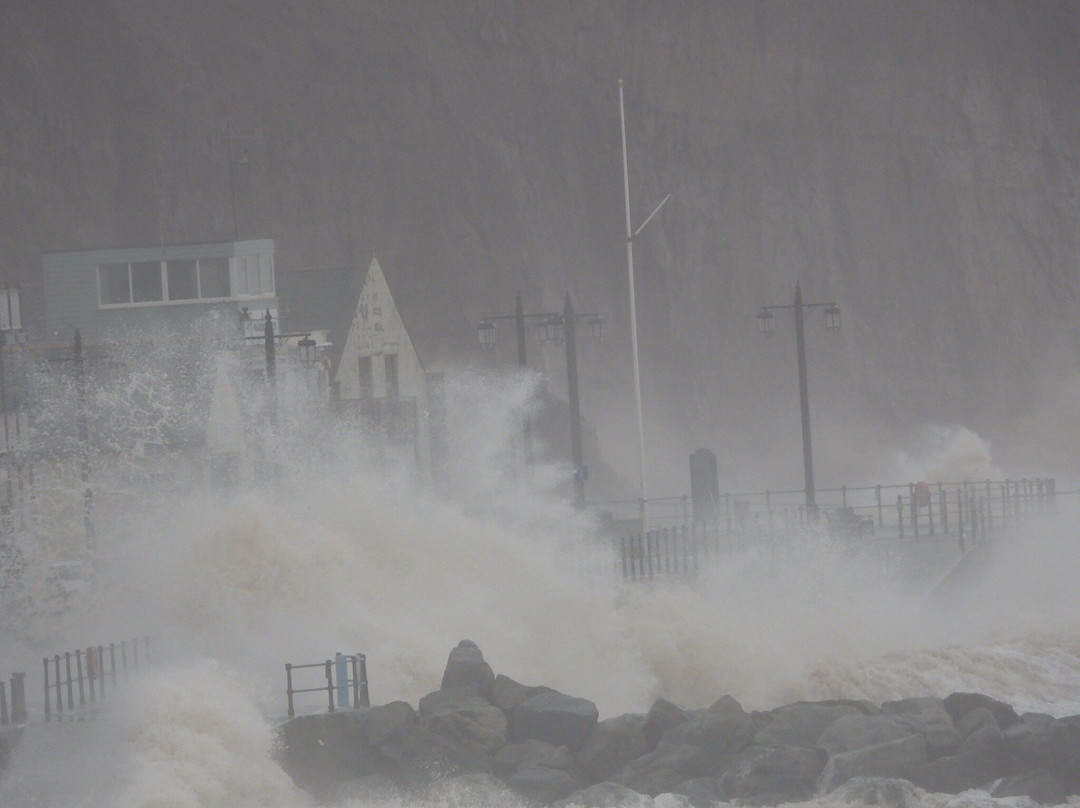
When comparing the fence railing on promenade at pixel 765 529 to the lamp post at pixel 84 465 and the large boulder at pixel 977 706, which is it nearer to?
the large boulder at pixel 977 706

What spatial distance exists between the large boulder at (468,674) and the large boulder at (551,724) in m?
0.71

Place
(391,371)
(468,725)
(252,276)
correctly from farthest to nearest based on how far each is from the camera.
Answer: (391,371), (252,276), (468,725)

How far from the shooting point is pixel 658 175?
57.8m

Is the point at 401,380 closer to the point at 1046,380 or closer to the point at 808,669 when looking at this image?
the point at 808,669

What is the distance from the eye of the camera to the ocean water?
18297 mm

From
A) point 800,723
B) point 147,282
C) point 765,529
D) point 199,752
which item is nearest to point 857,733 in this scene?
point 800,723

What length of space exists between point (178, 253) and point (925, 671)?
19590 millimetres

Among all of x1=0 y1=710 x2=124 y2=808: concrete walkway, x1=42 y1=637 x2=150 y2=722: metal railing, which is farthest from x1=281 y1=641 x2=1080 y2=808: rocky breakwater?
x1=42 y1=637 x2=150 y2=722: metal railing

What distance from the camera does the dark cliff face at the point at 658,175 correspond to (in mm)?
53156

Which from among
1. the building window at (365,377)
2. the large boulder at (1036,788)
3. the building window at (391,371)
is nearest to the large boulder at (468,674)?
the large boulder at (1036,788)

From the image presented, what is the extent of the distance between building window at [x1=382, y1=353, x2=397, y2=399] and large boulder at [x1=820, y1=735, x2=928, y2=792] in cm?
2305

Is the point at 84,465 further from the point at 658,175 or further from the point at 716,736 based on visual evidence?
the point at 658,175

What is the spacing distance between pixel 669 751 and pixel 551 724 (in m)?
1.35

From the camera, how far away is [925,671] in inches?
929
